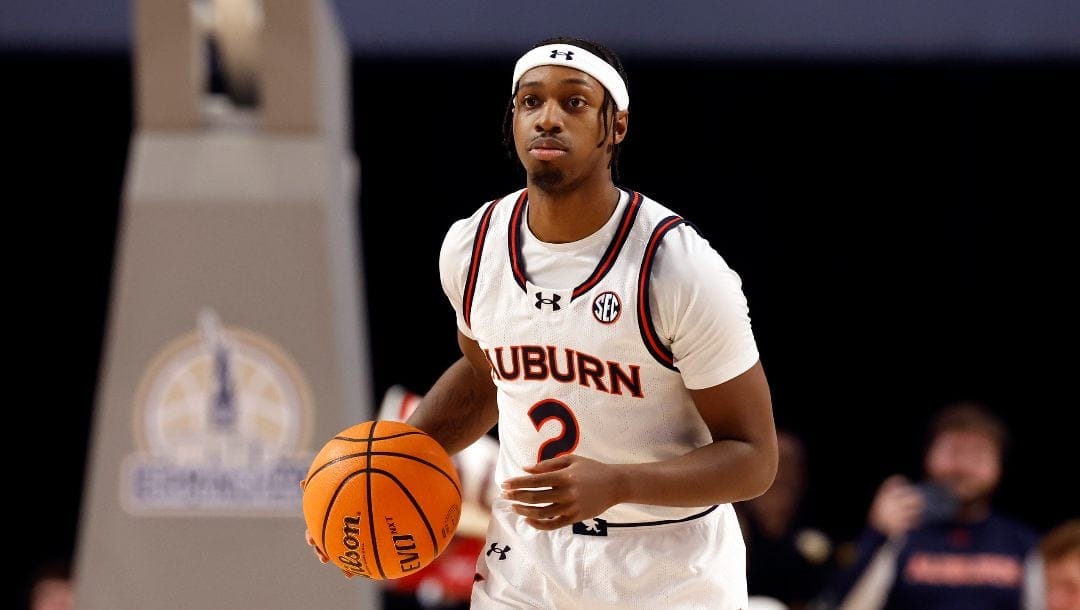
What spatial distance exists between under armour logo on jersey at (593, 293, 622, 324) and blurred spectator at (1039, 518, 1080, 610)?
3105 millimetres

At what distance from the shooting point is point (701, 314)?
287 cm

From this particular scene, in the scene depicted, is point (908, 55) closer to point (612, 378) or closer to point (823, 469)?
point (823, 469)

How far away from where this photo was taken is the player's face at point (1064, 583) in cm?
533

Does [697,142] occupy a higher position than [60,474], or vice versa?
[697,142]

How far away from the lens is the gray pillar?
5.88 meters

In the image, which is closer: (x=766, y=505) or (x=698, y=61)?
(x=766, y=505)

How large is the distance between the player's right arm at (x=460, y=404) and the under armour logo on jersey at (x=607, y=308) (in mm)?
486

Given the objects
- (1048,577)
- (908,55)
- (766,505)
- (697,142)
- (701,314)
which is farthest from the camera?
(697,142)

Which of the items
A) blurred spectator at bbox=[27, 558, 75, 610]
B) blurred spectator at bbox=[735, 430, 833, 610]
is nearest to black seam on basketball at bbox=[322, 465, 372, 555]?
blurred spectator at bbox=[735, 430, 833, 610]

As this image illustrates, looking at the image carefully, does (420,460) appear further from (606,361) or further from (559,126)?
(559,126)

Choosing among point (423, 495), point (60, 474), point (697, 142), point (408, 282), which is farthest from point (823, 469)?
point (423, 495)

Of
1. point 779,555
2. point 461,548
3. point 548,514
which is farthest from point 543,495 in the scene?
point 461,548

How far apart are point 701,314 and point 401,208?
236 inches

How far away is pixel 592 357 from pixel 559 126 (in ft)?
1.54
